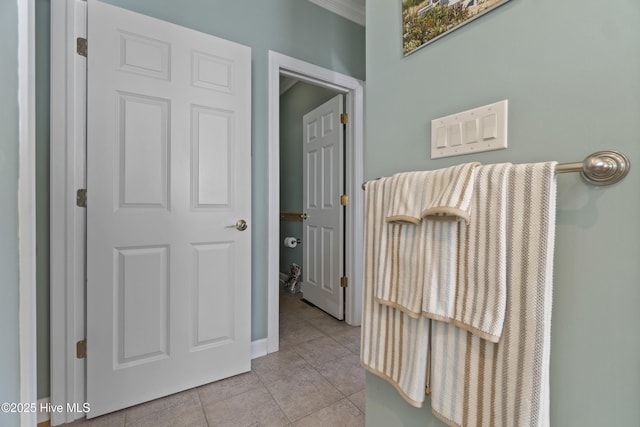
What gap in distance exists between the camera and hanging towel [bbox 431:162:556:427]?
540mm

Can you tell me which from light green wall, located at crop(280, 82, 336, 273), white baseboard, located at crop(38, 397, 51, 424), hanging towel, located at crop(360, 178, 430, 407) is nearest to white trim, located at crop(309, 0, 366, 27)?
light green wall, located at crop(280, 82, 336, 273)

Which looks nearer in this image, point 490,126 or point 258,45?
point 490,126

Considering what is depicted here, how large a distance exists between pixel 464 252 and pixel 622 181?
294mm

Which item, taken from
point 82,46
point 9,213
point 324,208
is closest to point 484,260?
point 9,213

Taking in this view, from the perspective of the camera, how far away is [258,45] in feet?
6.15

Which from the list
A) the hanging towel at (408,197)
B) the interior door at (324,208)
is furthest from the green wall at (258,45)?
the hanging towel at (408,197)

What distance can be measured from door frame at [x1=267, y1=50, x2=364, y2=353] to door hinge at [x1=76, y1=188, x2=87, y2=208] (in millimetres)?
960

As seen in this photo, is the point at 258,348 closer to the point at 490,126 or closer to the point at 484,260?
the point at 484,260

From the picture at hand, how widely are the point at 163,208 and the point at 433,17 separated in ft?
4.69

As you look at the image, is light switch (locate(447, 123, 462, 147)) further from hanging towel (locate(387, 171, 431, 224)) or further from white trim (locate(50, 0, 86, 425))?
white trim (locate(50, 0, 86, 425))

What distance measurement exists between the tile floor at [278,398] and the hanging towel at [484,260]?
3.38ft

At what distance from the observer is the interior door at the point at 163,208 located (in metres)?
1.35

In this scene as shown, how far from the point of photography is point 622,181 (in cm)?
51

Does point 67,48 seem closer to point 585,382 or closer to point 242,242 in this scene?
point 242,242
